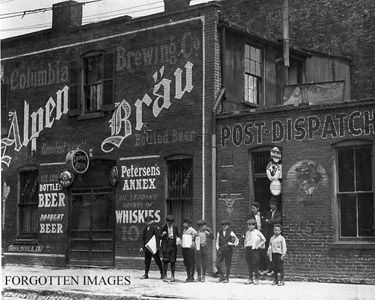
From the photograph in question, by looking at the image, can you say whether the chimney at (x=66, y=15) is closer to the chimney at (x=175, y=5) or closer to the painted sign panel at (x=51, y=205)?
the chimney at (x=175, y=5)

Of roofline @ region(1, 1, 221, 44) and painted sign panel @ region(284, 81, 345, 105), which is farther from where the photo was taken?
roofline @ region(1, 1, 221, 44)

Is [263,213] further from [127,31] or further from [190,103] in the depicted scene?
[127,31]

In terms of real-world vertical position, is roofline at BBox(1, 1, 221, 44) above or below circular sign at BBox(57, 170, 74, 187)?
above

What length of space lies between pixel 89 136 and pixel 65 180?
1.51 metres

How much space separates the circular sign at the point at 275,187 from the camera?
15.4 meters

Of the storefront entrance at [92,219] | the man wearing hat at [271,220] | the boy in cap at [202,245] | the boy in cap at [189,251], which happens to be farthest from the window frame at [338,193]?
the storefront entrance at [92,219]

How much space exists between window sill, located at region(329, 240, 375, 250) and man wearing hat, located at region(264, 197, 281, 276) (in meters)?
1.40

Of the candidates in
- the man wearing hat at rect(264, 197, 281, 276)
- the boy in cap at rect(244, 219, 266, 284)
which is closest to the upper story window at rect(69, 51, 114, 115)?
the man wearing hat at rect(264, 197, 281, 276)

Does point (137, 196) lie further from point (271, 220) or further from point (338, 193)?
point (338, 193)

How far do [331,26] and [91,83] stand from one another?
8.18m

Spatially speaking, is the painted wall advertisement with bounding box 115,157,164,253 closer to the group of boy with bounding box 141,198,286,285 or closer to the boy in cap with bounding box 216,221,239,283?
the group of boy with bounding box 141,198,286,285

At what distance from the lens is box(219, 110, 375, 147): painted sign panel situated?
1443 centimetres

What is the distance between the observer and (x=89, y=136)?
1939 centimetres

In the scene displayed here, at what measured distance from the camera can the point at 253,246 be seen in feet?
49.3
